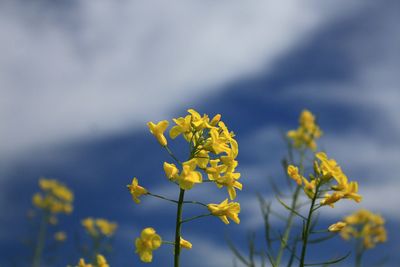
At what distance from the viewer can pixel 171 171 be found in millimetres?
2100

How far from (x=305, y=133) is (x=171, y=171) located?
373 centimetres

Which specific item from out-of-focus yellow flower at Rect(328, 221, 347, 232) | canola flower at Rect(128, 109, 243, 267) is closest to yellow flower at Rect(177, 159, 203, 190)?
canola flower at Rect(128, 109, 243, 267)

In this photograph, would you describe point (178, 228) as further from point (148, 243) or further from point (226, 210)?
point (226, 210)

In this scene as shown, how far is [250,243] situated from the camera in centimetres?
344

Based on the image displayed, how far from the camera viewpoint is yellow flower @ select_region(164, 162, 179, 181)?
6.86 feet

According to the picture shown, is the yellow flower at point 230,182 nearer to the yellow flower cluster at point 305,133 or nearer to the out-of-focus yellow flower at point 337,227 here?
the out-of-focus yellow flower at point 337,227

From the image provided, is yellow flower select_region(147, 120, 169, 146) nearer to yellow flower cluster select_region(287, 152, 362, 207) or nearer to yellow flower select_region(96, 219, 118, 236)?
yellow flower cluster select_region(287, 152, 362, 207)

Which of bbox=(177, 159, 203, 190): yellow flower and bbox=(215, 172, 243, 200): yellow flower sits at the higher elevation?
bbox=(215, 172, 243, 200): yellow flower

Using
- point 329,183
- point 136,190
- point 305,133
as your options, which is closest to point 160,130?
point 136,190

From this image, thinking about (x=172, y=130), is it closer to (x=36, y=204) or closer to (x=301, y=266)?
(x=301, y=266)

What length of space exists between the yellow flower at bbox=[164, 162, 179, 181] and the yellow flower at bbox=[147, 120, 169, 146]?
29cm

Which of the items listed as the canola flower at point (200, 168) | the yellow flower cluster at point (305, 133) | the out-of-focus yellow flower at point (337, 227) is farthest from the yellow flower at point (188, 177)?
the yellow flower cluster at point (305, 133)

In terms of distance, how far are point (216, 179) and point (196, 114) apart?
0.31 metres

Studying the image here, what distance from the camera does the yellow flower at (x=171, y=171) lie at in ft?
6.86
